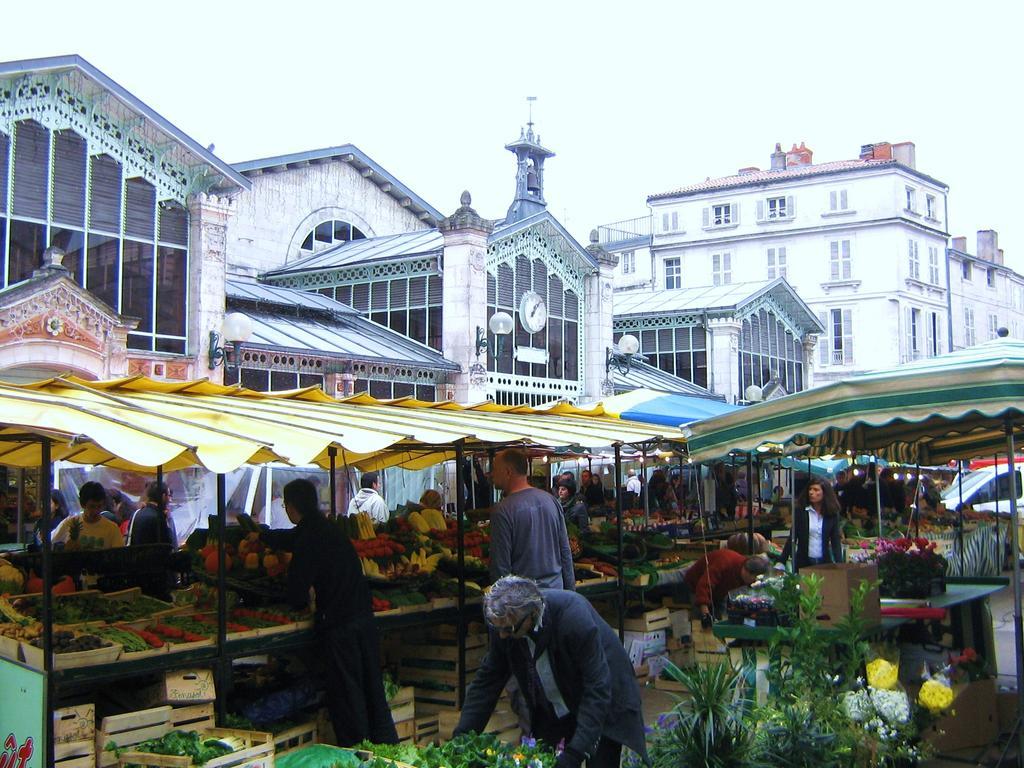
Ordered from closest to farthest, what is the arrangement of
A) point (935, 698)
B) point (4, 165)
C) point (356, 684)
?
point (935, 698) < point (356, 684) < point (4, 165)

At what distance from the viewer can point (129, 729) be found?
6035 millimetres

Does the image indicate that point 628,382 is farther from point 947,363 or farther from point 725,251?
point 947,363

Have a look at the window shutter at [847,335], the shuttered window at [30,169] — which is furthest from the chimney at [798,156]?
the shuttered window at [30,169]

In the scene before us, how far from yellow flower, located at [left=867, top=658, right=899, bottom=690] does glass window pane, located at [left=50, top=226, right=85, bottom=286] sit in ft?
48.0

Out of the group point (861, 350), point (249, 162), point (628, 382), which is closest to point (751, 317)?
point (628, 382)

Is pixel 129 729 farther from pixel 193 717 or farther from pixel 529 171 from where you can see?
pixel 529 171

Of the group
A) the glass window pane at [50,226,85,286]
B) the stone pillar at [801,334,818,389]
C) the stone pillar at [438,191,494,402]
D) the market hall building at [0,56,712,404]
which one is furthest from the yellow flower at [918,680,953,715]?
the stone pillar at [801,334,818,389]

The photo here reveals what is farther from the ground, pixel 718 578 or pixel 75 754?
pixel 718 578

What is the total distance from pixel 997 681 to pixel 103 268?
14726mm

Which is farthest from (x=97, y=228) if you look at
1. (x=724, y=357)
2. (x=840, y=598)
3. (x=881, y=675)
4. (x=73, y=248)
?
(x=724, y=357)

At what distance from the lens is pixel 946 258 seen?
152 ft

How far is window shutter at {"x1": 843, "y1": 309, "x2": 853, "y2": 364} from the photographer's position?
4394 cm

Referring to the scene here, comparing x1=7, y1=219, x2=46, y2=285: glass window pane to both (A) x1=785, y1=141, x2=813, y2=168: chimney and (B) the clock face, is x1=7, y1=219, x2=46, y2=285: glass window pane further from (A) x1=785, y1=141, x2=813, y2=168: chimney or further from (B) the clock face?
(A) x1=785, y1=141, x2=813, y2=168: chimney

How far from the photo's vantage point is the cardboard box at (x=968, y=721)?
625 cm
